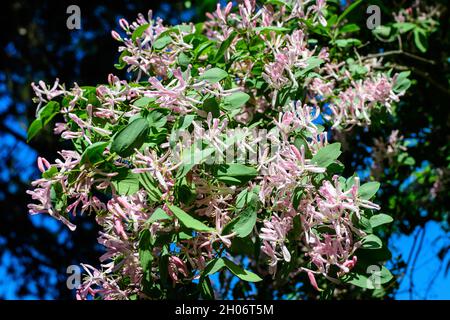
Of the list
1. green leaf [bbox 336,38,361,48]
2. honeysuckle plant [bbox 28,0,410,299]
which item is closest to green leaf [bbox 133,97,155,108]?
honeysuckle plant [bbox 28,0,410,299]

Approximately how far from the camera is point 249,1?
55.4 inches

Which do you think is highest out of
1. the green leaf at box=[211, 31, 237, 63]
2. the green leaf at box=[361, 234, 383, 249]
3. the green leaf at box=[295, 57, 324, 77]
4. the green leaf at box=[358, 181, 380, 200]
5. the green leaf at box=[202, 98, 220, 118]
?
the green leaf at box=[211, 31, 237, 63]

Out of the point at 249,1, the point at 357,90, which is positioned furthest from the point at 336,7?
the point at 249,1

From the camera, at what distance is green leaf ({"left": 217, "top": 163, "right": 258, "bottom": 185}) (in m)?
1.07

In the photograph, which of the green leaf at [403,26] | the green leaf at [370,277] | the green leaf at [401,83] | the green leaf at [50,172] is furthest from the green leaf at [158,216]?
the green leaf at [403,26]

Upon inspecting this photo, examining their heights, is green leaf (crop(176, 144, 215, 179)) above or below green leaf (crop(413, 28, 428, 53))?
below

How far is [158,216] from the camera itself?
1020 millimetres

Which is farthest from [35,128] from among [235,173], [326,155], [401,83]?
[401,83]

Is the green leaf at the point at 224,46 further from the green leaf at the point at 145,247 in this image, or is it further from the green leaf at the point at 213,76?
the green leaf at the point at 145,247

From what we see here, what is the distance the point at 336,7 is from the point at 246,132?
4.05ft

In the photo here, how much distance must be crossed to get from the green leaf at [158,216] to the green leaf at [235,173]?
0.12 metres

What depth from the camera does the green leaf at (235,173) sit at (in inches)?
42.2

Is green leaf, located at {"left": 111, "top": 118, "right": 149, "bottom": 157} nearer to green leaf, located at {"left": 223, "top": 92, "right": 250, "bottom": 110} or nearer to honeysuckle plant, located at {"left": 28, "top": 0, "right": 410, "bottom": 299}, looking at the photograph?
honeysuckle plant, located at {"left": 28, "top": 0, "right": 410, "bottom": 299}

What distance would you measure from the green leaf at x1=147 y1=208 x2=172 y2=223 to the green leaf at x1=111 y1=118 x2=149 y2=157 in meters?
0.12
